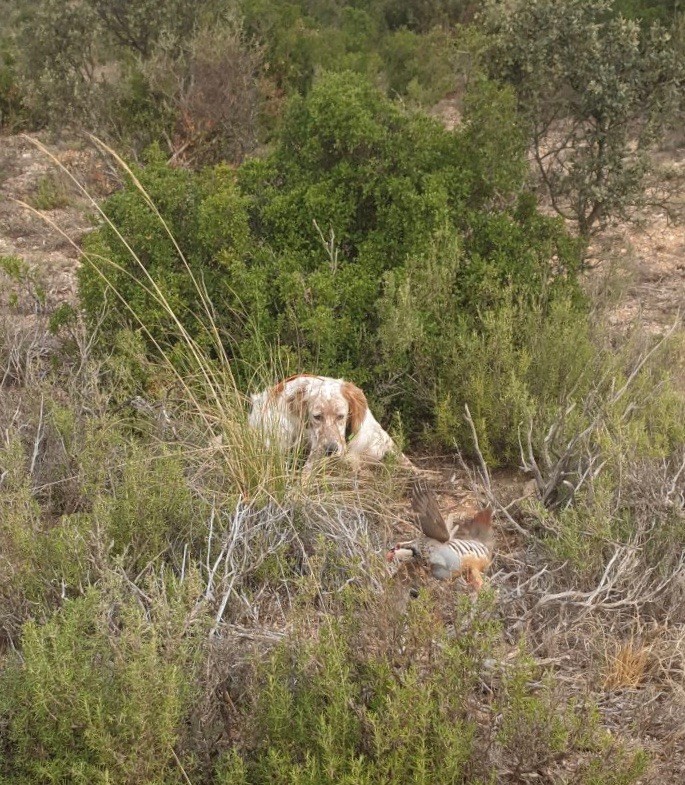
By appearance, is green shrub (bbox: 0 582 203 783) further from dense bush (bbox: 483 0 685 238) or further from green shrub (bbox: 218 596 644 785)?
dense bush (bbox: 483 0 685 238)

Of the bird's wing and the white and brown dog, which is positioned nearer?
the bird's wing

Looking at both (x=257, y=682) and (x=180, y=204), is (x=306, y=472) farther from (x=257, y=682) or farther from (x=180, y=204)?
(x=180, y=204)

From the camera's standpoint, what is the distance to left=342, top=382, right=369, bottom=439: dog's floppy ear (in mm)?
4316

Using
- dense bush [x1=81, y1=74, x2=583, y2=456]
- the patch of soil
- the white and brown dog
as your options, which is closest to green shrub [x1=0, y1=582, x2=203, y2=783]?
the white and brown dog

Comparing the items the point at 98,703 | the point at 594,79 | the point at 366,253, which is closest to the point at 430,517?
the point at 98,703

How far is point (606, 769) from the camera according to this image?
8.22 ft

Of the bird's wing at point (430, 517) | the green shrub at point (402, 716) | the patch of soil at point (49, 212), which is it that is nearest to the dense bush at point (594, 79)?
the patch of soil at point (49, 212)

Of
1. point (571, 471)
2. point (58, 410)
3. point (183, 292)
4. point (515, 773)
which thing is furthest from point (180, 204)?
point (515, 773)

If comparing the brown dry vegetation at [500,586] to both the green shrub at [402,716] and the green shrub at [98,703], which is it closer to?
the green shrub at [402,716]

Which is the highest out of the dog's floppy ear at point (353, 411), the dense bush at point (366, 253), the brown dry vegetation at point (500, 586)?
the dense bush at point (366, 253)

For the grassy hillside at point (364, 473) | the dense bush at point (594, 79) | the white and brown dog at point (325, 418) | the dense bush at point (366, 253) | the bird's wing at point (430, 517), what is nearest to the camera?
the grassy hillside at point (364, 473)

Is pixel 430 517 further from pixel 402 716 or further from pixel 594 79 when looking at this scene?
pixel 594 79

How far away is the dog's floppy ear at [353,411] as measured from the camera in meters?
4.32

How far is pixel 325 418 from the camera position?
4.24 meters
